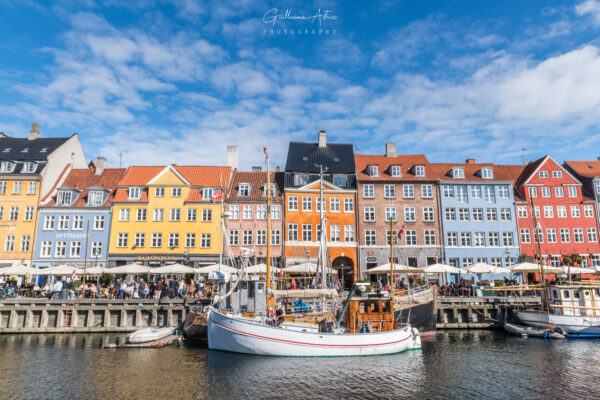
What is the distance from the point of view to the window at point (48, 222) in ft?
143

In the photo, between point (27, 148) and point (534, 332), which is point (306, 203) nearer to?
point (534, 332)

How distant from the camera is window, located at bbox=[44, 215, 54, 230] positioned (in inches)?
1711

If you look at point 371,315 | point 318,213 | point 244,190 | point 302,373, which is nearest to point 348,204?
point 318,213

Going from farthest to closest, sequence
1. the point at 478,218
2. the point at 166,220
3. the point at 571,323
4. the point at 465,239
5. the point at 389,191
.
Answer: the point at 478,218
the point at 389,191
the point at 465,239
the point at 166,220
the point at 571,323

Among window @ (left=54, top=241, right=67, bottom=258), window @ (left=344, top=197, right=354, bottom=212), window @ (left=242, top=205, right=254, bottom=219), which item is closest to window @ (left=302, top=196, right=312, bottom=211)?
window @ (left=344, top=197, right=354, bottom=212)

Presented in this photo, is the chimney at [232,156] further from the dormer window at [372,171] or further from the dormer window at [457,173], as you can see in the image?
the dormer window at [457,173]

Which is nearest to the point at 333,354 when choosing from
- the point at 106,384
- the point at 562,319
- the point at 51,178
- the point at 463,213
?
the point at 106,384

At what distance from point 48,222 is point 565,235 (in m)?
56.7

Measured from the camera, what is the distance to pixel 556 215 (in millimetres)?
45500

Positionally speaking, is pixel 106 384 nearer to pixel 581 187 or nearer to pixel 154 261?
pixel 154 261

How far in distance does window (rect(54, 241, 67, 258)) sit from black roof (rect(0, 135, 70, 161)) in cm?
1001

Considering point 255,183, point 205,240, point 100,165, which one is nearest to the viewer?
point 205,240

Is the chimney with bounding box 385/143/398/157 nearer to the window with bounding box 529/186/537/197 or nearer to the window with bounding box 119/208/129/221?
the window with bounding box 529/186/537/197

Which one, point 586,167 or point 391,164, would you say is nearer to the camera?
point 391,164
